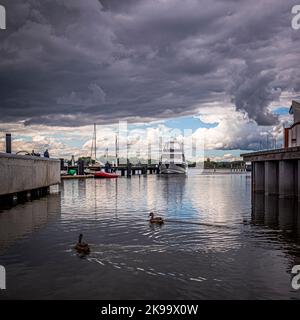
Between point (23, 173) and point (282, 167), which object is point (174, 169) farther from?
point (23, 173)

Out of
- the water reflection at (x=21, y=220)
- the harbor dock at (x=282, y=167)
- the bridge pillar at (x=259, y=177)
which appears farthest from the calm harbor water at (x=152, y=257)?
the bridge pillar at (x=259, y=177)

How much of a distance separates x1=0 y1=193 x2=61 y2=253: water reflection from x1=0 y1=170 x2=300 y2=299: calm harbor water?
0.24ft

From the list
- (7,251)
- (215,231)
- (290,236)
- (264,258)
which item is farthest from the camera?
(215,231)

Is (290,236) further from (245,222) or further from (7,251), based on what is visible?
(7,251)

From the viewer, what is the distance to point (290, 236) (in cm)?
2331

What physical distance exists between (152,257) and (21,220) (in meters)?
15.9

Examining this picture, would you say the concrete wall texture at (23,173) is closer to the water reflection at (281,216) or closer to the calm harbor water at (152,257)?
the calm harbor water at (152,257)

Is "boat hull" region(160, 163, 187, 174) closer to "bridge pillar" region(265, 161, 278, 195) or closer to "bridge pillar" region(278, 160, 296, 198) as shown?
"bridge pillar" region(265, 161, 278, 195)

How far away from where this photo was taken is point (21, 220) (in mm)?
30531

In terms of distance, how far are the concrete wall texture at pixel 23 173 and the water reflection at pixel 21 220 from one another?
2533 mm

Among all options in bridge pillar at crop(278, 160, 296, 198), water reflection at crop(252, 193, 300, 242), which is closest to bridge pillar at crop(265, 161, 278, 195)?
bridge pillar at crop(278, 160, 296, 198)

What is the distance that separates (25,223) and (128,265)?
14852 millimetres
